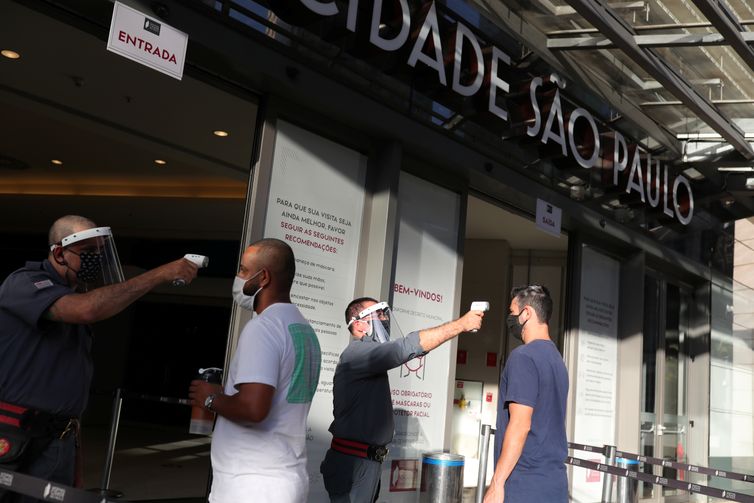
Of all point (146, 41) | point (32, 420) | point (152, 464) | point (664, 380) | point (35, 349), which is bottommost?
point (152, 464)

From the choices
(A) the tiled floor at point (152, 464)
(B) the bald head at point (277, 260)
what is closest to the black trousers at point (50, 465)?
(B) the bald head at point (277, 260)

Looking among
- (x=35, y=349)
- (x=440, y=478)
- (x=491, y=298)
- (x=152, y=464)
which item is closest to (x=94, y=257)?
(x=35, y=349)

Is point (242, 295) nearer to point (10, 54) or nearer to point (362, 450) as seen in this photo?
point (362, 450)

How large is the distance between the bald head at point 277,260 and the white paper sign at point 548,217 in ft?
15.9

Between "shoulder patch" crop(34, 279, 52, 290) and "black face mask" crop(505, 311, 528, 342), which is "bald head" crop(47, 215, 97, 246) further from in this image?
"black face mask" crop(505, 311, 528, 342)

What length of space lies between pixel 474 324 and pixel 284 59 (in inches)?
92.6

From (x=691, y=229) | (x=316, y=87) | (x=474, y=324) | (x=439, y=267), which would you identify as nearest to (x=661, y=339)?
(x=691, y=229)

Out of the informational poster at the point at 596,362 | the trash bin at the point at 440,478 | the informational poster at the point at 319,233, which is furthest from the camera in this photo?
the informational poster at the point at 596,362

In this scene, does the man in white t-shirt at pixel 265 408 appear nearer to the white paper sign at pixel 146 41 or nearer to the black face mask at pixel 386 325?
the black face mask at pixel 386 325

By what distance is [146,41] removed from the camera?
3943 millimetres

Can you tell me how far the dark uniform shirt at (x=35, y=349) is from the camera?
8.30 feet

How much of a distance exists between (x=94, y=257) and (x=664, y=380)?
839 cm

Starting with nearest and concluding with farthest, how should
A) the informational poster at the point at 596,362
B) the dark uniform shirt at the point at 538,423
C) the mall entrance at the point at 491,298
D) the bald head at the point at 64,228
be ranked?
the bald head at the point at 64,228, the dark uniform shirt at the point at 538,423, the informational poster at the point at 596,362, the mall entrance at the point at 491,298

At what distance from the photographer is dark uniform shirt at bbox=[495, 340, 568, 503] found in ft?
10.0
